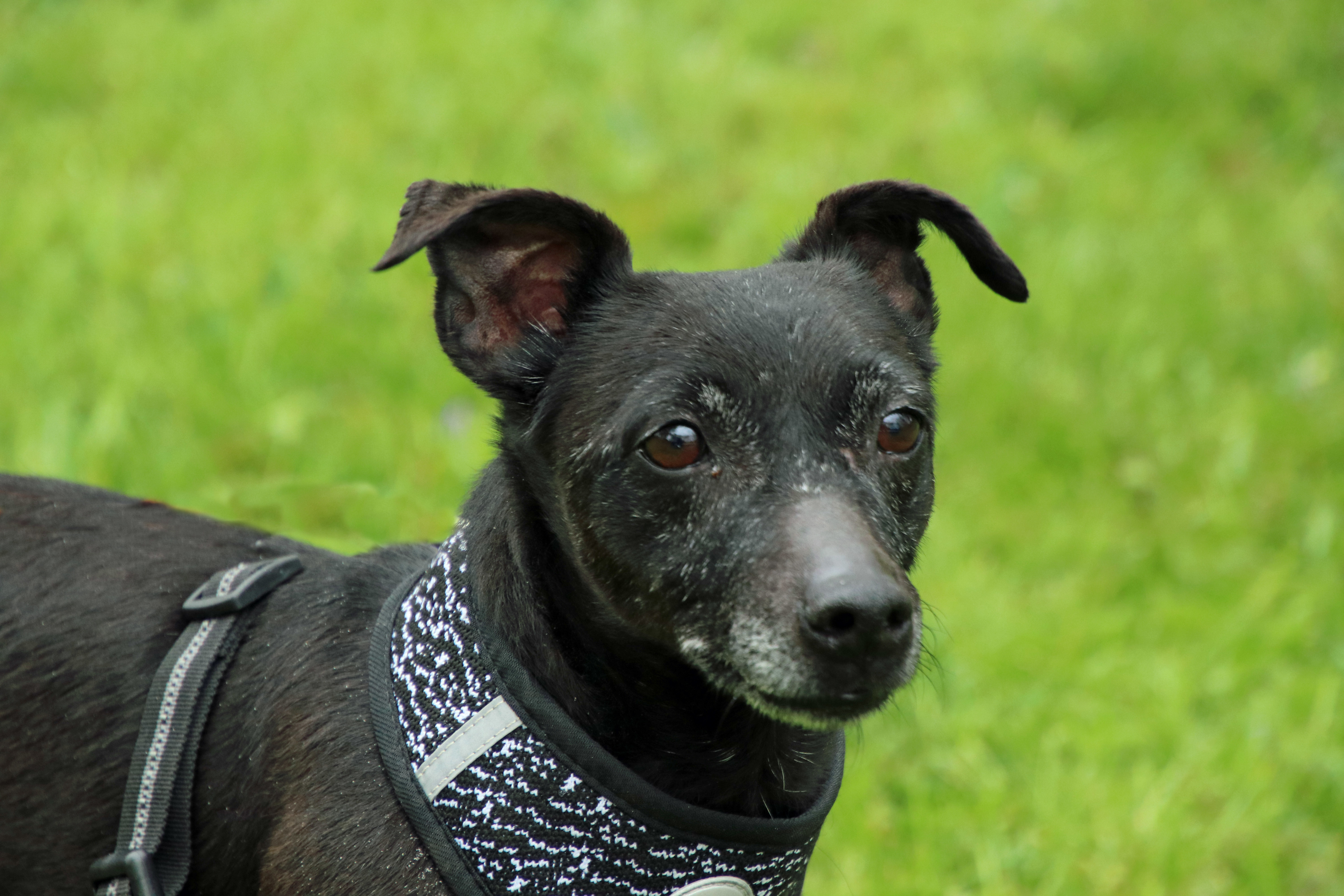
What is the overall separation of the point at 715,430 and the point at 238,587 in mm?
1055

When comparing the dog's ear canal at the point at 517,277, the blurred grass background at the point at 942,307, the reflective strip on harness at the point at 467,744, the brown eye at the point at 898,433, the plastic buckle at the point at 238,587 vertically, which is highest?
the dog's ear canal at the point at 517,277

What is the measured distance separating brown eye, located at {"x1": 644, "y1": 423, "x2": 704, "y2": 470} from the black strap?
0.91 m

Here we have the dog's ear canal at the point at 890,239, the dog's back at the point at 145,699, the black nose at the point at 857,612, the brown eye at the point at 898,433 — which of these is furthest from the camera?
the dog's ear canal at the point at 890,239

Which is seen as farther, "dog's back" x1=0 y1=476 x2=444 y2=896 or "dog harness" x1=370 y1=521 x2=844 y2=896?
"dog's back" x1=0 y1=476 x2=444 y2=896

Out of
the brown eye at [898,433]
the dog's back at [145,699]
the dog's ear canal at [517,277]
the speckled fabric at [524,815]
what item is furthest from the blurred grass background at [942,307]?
the brown eye at [898,433]

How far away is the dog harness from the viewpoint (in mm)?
2295

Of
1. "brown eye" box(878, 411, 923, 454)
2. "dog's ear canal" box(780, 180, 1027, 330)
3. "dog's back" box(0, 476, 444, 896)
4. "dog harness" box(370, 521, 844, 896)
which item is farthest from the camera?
"dog's ear canal" box(780, 180, 1027, 330)

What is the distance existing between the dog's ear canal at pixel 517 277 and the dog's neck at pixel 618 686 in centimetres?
26

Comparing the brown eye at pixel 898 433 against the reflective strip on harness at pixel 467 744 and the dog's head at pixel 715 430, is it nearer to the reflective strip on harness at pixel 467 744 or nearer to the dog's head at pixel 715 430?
the dog's head at pixel 715 430

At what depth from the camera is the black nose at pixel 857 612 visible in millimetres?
2189

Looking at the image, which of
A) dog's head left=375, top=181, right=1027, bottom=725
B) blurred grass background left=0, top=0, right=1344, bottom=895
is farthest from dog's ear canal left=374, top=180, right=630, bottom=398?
blurred grass background left=0, top=0, right=1344, bottom=895

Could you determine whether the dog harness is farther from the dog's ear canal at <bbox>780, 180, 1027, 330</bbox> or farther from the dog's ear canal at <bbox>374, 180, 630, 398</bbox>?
the dog's ear canal at <bbox>780, 180, 1027, 330</bbox>

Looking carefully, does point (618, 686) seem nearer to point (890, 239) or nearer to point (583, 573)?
point (583, 573)

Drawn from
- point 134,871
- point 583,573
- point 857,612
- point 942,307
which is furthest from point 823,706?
point 942,307
